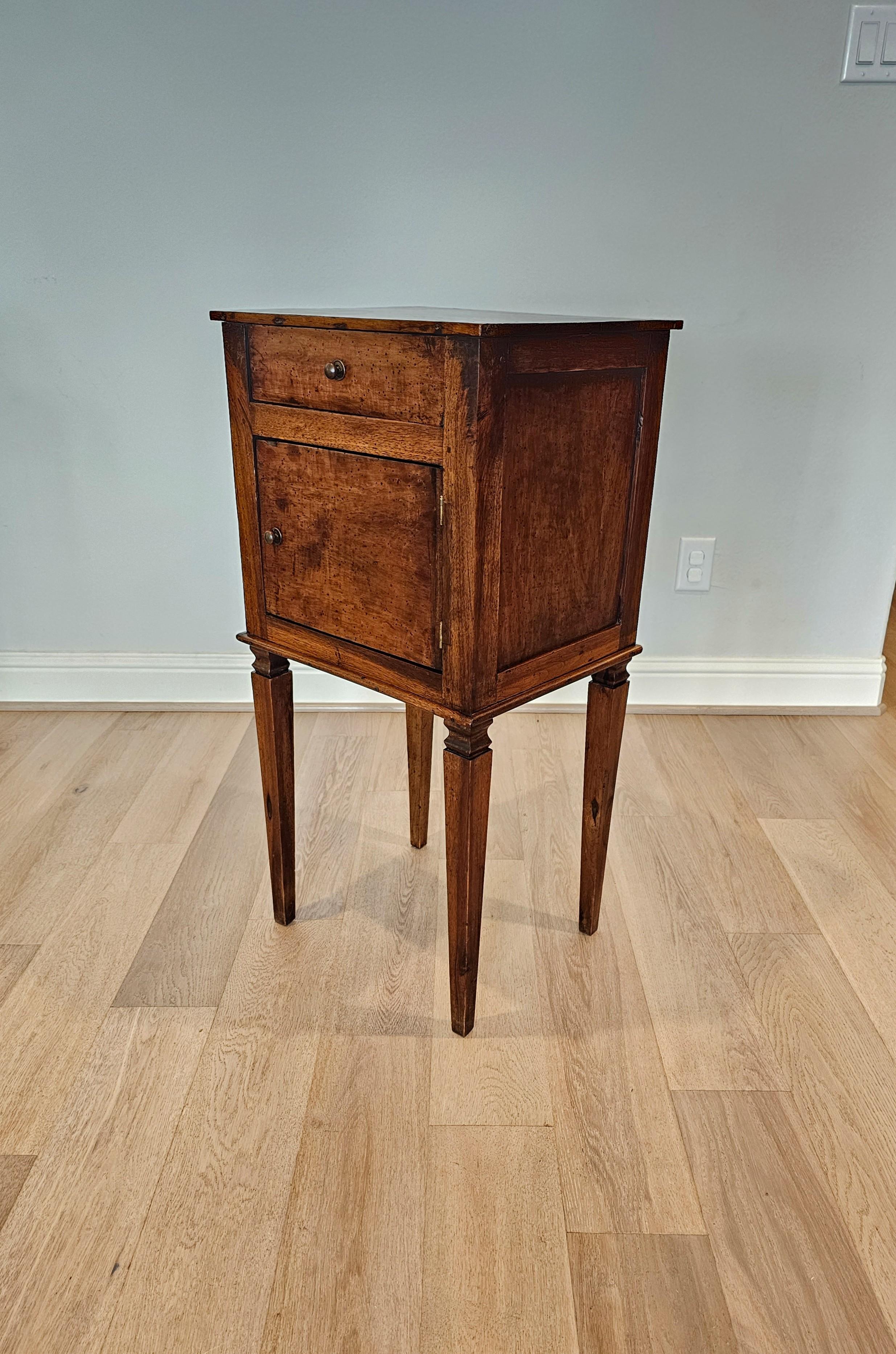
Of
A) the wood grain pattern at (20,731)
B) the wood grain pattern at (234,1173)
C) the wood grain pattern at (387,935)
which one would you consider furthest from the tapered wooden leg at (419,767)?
the wood grain pattern at (20,731)

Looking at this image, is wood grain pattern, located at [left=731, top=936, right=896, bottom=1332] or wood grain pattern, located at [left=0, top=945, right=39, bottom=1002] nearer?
wood grain pattern, located at [left=731, top=936, right=896, bottom=1332]

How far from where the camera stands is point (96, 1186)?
95 cm

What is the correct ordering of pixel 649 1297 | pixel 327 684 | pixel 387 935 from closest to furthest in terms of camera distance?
1. pixel 649 1297
2. pixel 387 935
3. pixel 327 684

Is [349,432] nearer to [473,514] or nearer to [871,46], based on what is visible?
[473,514]

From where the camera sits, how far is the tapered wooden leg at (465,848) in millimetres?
1007

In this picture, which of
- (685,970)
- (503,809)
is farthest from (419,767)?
(685,970)

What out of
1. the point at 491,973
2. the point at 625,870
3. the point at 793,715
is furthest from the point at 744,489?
the point at 491,973

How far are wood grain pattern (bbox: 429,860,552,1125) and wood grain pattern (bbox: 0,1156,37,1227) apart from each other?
16.7 inches

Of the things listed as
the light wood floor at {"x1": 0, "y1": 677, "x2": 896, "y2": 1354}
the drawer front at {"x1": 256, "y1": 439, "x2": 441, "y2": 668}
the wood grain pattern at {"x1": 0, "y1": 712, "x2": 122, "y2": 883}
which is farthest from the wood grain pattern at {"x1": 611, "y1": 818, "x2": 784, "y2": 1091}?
the wood grain pattern at {"x1": 0, "y1": 712, "x2": 122, "y2": 883}

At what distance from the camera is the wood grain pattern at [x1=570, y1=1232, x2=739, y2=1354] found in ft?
2.67

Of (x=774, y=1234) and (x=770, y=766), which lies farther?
(x=770, y=766)

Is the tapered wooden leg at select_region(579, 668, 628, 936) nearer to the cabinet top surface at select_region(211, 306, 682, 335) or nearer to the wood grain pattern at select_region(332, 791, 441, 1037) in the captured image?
the wood grain pattern at select_region(332, 791, 441, 1037)

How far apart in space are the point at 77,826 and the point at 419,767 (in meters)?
0.61

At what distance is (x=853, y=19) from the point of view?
5.36 ft
